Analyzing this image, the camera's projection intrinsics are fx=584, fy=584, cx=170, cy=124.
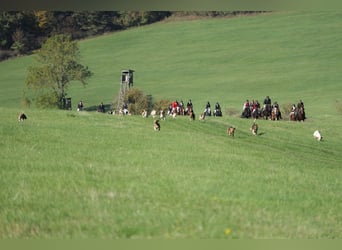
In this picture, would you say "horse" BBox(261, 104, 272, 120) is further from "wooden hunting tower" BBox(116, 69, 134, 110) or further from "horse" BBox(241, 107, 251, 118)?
"wooden hunting tower" BBox(116, 69, 134, 110)

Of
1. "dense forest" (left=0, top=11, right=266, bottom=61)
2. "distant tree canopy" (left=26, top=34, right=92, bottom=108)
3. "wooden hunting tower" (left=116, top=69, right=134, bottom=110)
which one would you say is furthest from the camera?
"wooden hunting tower" (left=116, top=69, right=134, bottom=110)

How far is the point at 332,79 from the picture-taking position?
219ft

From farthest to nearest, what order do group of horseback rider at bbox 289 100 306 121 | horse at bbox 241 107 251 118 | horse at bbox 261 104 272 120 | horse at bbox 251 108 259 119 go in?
horse at bbox 241 107 251 118 < horse at bbox 251 108 259 119 < horse at bbox 261 104 272 120 < group of horseback rider at bbox 289 100 306 121

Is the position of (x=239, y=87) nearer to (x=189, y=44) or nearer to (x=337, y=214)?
(x=189, y=44)

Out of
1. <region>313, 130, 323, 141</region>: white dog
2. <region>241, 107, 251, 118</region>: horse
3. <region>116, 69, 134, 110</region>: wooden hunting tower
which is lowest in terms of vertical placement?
<region>313, 130, 323, 141</region>: white dog

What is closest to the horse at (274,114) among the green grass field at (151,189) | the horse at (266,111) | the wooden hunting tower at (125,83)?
the horse at (266,111)

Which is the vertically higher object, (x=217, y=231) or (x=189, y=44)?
(x=189, y=44)

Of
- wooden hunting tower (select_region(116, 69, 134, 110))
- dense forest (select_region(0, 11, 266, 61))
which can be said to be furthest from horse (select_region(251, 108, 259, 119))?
dense forest (select_region(0, 11, 266, 61))

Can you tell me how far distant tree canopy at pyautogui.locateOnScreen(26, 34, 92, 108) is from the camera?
165ft

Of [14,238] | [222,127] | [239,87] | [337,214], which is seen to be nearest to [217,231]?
[14,238]

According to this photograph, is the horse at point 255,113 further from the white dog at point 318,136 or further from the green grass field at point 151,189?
the green grass field at point 151,189

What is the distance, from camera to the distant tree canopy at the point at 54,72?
50188 millimetres

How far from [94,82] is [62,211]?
64.3 meters

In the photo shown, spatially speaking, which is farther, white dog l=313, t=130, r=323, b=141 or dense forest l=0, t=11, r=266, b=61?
white dog l=313, t=130, r=323, b=141
